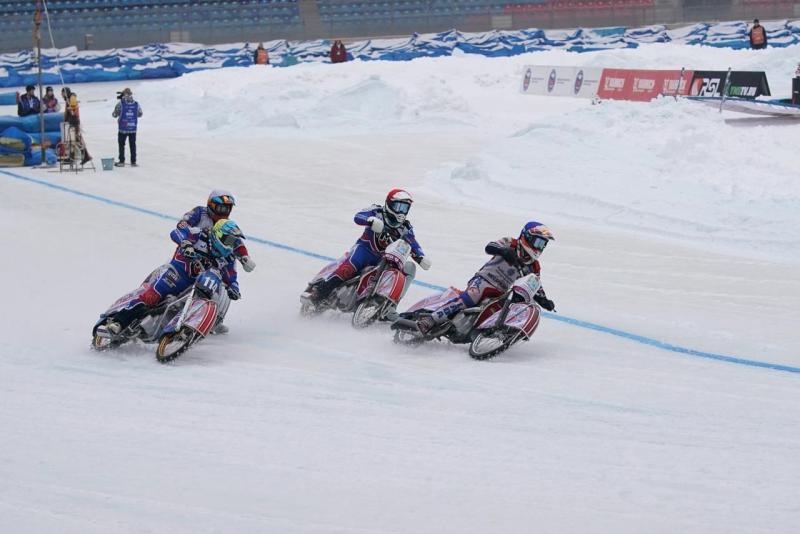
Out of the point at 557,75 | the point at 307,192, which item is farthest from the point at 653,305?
the point at 557,75

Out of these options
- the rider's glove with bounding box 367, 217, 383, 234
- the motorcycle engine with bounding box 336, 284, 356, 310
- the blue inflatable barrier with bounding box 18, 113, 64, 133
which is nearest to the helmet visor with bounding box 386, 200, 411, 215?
the rider's glove with bounding box 367, 217, 383, 234

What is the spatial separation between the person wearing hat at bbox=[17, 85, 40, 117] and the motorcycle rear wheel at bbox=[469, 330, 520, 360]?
22.9 m

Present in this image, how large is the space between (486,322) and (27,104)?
23.2 metres

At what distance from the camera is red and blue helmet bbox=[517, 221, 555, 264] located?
10.8m

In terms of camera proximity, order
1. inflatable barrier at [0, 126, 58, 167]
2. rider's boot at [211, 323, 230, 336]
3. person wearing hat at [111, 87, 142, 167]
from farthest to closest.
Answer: inflatable barrier at [0, 126, 58, 167] → person wearing hat at [111, 87, 142, 167] → rider's boot at [211, 323, 230, 336]

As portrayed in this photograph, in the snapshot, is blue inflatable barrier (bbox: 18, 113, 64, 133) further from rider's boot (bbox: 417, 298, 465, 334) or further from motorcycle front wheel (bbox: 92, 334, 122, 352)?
rider's boot (bbox: 417, 298, 465, 334)

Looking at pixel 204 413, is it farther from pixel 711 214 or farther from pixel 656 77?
pixel 656 77

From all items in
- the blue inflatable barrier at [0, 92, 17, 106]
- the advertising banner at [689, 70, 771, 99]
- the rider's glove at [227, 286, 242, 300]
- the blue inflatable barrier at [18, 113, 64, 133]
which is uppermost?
the advertising banner at [689, 70, 771, 99]

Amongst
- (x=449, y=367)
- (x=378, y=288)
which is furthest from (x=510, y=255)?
(x=378, y=288)

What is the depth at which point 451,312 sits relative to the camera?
10898mm

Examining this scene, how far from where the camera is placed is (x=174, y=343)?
10352 millimetres

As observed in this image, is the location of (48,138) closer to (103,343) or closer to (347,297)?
(347,297)

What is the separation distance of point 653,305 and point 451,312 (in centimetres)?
334

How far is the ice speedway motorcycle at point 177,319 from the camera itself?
10.3 metres
